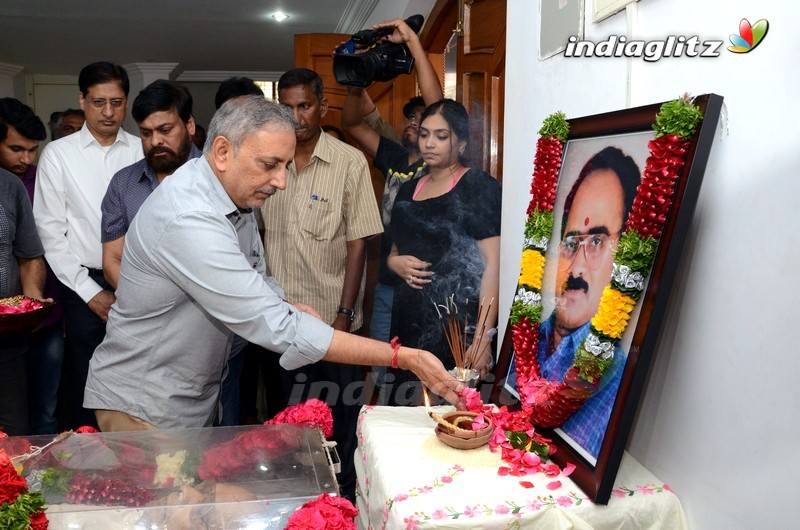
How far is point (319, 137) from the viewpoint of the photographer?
327 centimetres

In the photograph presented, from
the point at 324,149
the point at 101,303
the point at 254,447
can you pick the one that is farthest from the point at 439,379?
the point at 101,303

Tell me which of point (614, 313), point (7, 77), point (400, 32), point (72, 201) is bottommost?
point (614, 313)

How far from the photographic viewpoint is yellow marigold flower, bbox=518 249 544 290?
183cm

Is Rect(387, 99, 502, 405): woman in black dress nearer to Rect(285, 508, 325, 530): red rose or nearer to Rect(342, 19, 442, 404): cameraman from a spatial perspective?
Rect(342, 19, 442, 404): cameraman

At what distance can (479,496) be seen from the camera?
1.44m

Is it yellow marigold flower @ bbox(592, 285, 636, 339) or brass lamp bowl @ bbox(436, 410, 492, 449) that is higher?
yellow marigold flower @ bbox(592, 285, 636, 339)

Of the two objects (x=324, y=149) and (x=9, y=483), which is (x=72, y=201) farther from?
(x=9, y=483)

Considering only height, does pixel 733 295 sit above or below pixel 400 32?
below

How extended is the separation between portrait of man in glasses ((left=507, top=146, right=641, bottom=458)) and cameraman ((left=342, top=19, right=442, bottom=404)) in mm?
1399

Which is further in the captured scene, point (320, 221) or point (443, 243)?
point (320, 221)

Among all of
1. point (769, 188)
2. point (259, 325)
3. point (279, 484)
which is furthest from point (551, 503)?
point (259, 325)

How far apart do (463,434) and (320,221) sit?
69.0 inches

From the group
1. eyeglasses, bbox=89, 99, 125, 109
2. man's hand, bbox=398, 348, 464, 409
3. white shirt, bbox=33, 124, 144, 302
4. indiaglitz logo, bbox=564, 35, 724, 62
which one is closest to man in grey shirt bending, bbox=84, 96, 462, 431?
man's hand, bbox=398, 348, 464, 409

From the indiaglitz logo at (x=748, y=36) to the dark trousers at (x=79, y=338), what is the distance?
2758mm
